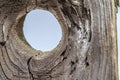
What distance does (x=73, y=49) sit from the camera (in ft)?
7.33

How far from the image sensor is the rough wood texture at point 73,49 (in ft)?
7.23

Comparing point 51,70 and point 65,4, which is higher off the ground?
point 65,4

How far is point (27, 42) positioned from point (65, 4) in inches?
9.7

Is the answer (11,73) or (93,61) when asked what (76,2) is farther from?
(11,73)

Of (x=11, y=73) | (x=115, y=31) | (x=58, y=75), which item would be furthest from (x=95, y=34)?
(x=11, y=73)

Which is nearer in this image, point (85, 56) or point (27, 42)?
point (85, 56)

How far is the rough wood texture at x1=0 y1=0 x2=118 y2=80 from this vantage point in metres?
2.21

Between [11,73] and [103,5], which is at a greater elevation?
[103,5]

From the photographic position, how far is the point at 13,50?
7.65 feet

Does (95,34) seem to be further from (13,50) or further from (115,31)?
(13,50)

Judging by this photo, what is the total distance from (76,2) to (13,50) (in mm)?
339

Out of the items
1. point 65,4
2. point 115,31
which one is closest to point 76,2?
point 65,4

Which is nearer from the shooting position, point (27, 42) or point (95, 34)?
point (95, 34)

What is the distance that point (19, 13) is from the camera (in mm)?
2342
